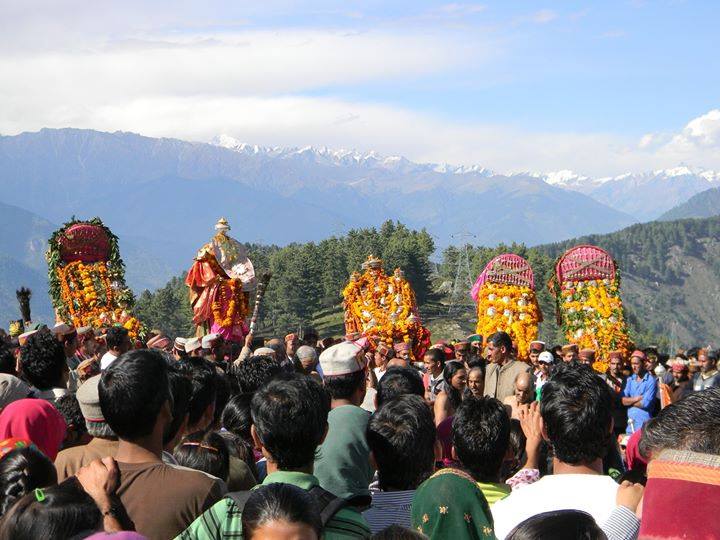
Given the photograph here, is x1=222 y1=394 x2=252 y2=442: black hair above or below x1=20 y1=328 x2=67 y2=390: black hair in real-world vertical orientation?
below

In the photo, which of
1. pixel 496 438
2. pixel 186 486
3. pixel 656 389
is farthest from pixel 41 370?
pixel 656 389

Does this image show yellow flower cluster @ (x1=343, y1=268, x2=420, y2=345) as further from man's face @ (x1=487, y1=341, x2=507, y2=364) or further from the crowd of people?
the crowd of people

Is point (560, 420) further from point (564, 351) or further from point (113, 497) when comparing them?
point (564, 351)

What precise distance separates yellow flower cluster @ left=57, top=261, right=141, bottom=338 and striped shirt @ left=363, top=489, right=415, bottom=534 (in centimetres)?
1265

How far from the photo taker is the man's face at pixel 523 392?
718cm

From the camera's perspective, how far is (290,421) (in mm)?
4141

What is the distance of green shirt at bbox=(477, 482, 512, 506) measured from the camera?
4434mm

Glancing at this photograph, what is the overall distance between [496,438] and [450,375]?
4.18 meters

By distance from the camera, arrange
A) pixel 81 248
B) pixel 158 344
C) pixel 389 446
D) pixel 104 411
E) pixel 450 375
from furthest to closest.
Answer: pixel 81 248, pixel 158 344, pixel 450 375, pixel 389 446, pixel 104 411

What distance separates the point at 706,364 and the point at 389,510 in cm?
1100

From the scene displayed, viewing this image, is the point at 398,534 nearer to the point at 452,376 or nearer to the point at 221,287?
the point at 452,376

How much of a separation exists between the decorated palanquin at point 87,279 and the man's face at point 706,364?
9358 mm

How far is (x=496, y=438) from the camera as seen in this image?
4.58 metres

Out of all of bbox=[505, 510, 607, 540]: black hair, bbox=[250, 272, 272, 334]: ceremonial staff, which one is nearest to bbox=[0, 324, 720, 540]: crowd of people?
bbox=[505, 510, 607, 540]: black hair
